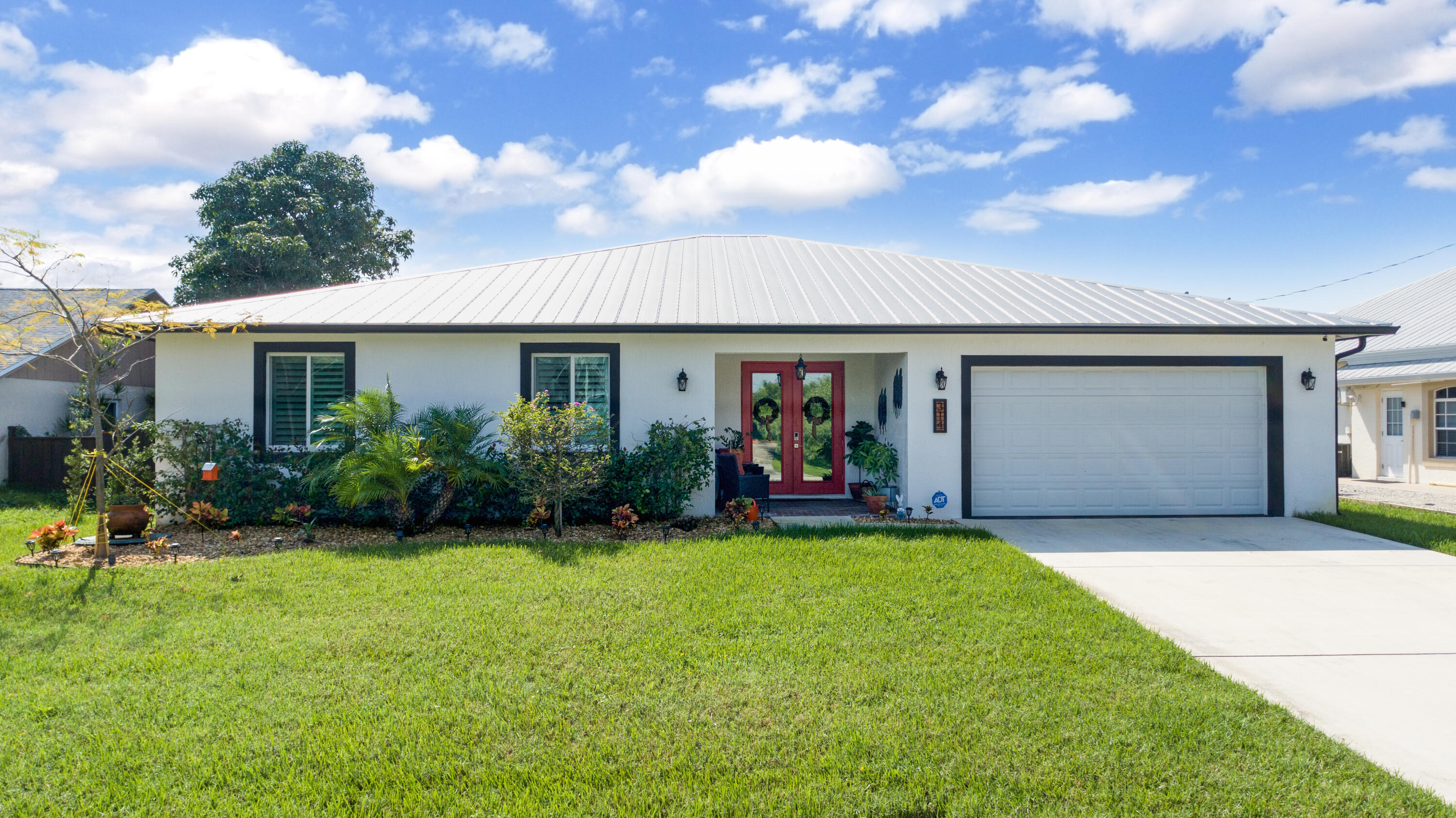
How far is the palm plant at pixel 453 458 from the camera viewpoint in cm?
818

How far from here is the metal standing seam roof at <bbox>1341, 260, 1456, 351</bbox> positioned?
15.5 m

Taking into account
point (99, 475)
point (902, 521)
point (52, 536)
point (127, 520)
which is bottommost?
point (902, 521)

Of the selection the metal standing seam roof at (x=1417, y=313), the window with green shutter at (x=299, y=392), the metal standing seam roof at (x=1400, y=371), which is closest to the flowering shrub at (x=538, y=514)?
the window with green shutter at (x=299, y=392)

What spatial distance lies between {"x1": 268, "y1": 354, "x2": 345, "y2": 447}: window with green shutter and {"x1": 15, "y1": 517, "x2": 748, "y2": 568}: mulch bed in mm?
1365

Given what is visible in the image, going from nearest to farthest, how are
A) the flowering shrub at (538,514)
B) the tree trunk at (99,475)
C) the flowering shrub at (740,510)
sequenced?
the tree trunk at (99,475) < the flowering shrub at (538,514) < the flowering shrub at (740,510)

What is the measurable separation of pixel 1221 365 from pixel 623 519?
29.5 ft

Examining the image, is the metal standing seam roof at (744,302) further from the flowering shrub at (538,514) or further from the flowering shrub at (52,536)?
the flowering shrub at (52,536)

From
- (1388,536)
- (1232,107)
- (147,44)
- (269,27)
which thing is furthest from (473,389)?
(1232,107)

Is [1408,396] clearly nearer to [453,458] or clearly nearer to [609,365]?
[609,365]

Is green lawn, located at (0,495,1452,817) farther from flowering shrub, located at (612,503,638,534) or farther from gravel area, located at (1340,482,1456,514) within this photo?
gravel area, located at (1340,482,1456,514)

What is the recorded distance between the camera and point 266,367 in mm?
9297

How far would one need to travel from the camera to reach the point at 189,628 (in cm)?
491

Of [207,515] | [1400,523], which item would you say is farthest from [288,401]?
[1400,523]

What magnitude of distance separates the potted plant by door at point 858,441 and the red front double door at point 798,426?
0.17 meters
